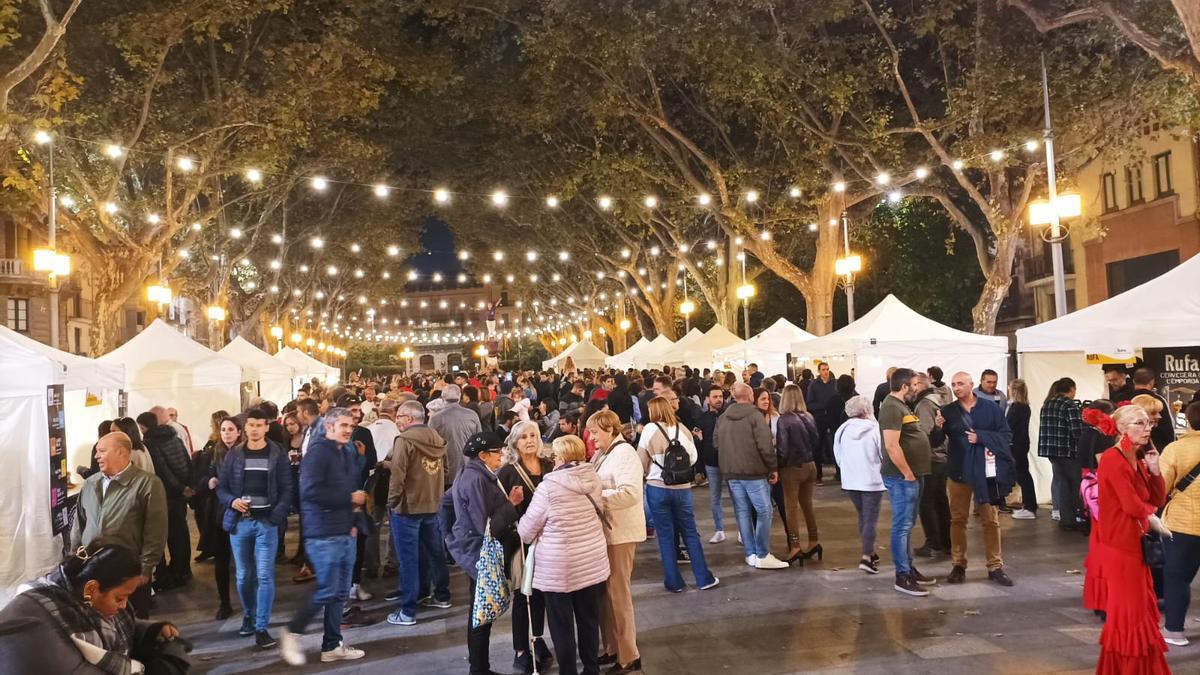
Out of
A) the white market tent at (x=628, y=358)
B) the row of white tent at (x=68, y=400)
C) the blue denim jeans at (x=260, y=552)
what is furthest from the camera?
the white market tent at (x=628, y=358)

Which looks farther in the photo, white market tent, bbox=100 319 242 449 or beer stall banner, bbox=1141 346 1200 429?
white market tent, bbox=100 319 242 449

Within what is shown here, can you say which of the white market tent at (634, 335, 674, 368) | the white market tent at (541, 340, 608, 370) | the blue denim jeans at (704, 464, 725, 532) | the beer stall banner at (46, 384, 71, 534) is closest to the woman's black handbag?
the blue denim jeans at (704, 464, 725, 532)

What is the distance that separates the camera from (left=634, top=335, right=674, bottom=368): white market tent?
2264 cm

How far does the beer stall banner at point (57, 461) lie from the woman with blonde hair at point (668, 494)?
5811 millimetres

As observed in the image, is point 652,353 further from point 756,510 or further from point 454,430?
point 756,510

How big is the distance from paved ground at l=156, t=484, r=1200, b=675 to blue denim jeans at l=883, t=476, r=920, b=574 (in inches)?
11.2

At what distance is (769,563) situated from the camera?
300 inches

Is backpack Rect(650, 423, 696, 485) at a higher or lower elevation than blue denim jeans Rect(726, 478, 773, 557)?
higher

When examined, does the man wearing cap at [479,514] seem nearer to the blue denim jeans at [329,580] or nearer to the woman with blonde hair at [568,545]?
the woman with blonde hair at [568,545]

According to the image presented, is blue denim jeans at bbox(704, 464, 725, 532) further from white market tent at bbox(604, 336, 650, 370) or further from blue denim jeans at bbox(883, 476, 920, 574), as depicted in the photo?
white market tent at bbox(604, 336, 650, 370)

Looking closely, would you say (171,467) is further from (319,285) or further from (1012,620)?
(319,285)

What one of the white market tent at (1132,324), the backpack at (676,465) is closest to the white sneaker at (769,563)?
the backpack at (676,465)

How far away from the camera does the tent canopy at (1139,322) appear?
7547 millimetres

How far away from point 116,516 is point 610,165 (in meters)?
16.8
